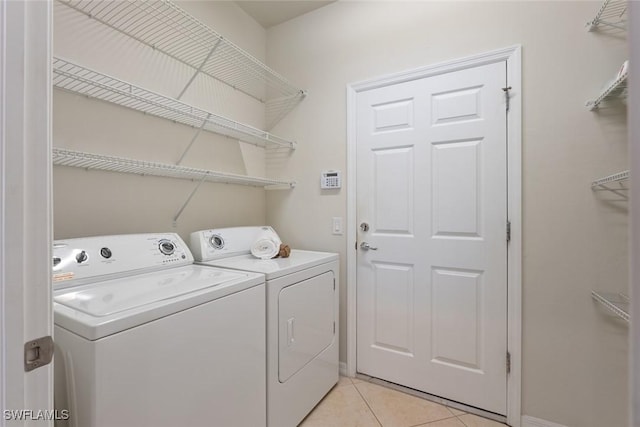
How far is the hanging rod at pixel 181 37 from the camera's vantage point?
57.1 inches

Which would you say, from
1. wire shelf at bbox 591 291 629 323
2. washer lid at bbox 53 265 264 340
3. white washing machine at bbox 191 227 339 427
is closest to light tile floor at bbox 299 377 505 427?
white washing machine at bbox 191 227 339 427

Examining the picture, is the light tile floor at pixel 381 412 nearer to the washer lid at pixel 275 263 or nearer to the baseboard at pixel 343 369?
the baseboard at pixel 343 369

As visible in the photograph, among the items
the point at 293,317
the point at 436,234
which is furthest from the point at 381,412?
the point at 436,234

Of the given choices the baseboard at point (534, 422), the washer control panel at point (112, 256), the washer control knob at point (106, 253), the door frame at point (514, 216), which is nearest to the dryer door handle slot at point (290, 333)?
the washer control panel at point (112, 256)

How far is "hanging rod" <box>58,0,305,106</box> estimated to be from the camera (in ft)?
4.76

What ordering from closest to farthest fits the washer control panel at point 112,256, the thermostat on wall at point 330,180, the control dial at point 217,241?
the washer control panel at point 112,256 < the control dial at point 217,241 < the thermostat on wall at point 330,180

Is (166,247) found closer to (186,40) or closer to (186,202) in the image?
(186,202)

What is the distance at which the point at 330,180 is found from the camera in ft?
7.24

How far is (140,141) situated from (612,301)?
2.63 meters

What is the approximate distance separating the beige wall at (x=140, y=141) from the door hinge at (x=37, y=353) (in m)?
1.07

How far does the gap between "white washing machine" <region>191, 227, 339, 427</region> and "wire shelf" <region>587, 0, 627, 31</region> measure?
1.91 metres

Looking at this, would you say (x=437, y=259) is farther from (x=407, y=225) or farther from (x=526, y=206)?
(x=526, y=206)

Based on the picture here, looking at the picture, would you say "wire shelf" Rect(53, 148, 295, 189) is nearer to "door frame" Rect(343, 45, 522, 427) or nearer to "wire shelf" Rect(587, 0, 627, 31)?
"door frame" Rect(343, 45, 522, 427)

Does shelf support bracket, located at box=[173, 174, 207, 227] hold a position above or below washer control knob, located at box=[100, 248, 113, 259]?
above
